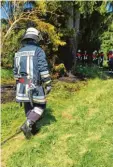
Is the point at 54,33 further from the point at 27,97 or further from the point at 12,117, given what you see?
the point at 27,97

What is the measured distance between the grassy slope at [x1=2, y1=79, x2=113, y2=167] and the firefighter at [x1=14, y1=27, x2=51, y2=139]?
0.42m

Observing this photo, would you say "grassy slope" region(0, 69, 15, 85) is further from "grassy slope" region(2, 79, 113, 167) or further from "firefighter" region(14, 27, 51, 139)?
"firefighter" region(14, 27, 51, 139)

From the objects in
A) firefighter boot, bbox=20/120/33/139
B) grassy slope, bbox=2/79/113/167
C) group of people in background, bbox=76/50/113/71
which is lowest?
grassy slope, bbox=2/79/113/167

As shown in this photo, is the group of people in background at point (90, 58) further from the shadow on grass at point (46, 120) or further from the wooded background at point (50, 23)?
the shadow on grass at point (46, 120)

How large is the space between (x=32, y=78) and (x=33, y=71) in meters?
0.13

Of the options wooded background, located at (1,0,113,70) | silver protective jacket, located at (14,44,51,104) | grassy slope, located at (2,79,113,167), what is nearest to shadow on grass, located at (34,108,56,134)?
grassy slope, located at (2,79,113,167)

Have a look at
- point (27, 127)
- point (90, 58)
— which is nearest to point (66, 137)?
point (27, 127)

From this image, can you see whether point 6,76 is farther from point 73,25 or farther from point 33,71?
point 33,71

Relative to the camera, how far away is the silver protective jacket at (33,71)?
7.07m

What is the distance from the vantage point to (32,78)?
7.13m

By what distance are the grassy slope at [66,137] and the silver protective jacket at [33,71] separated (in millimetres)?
784

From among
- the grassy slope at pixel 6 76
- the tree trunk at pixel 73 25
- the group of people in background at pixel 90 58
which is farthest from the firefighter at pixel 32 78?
the group of people in background at pixel 90 58

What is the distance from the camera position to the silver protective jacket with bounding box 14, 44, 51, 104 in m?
7.07

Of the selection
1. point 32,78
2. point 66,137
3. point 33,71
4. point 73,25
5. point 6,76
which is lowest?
point 66,137
